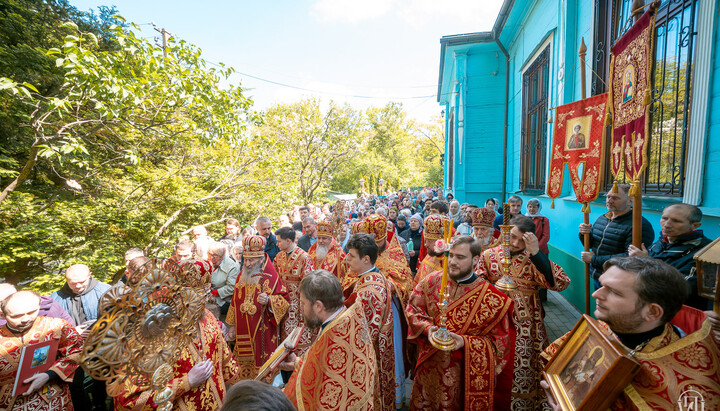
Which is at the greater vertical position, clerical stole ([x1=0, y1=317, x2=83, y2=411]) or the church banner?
the church banner

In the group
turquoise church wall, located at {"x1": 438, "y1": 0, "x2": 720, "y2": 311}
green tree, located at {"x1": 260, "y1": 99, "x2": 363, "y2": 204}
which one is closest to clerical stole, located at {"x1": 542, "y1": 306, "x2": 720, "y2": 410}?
turquoise church wall, located at {"x1": 438, "y1": 0, "x2": 720, "y2": 311}

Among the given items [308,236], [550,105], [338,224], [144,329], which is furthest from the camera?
[550,105]

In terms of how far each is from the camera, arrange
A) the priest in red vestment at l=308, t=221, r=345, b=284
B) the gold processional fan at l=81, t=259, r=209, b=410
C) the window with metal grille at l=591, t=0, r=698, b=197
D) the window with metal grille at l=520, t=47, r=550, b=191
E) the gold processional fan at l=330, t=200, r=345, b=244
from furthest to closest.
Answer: the window with metal grille at l=520, t=47, r=550, b=191, the gold processional fan at l=330, t=200, r=345, b=244, the priest in red vestment at l=308, t=221, r=345, b=284, the window with metal grille at l=591, t=0, r=698, b=197, the gold processional fan at l=81, t=259, r=209, b=410

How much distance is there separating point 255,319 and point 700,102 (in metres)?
5.75

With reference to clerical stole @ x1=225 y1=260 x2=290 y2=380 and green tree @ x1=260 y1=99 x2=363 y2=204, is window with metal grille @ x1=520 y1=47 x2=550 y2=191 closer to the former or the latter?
clerical stole @ x1=225 y1=260 x2=290 y2=380

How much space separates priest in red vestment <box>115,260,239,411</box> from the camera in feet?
6.55

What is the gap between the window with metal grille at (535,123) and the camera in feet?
28.1

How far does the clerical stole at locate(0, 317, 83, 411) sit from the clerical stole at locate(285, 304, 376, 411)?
1.93 meters

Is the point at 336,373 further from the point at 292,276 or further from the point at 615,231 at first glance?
the point at 615,231

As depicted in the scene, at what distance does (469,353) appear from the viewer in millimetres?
2697

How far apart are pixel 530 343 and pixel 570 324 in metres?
2.87

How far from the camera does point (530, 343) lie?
126 inches

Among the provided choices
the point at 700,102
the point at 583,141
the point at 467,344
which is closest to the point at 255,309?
the point at 467,344

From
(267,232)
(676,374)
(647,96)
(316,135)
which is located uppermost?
(316,135)
